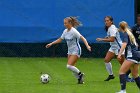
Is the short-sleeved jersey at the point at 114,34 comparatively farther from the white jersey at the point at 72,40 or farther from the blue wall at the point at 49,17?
the blue wall at the point at 49,17

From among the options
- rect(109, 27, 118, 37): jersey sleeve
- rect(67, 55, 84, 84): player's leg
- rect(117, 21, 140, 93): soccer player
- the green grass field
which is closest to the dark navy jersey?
rect(117, 21, 140, 93): soccer player

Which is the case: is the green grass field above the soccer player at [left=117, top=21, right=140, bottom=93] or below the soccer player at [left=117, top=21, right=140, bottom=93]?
below

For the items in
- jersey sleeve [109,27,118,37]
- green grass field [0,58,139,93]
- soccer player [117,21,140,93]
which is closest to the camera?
soccer player [117,21,140,93]

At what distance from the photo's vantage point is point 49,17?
25.6 metres

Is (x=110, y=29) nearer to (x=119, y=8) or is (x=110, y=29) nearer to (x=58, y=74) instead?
(x=58, y=74)

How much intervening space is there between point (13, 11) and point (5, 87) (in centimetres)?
1250

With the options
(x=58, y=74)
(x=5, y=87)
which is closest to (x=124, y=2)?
(x=58, y=74)

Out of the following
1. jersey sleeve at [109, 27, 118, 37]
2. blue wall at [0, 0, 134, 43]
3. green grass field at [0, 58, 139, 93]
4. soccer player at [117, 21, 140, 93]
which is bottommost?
green grass field at [0, 58, 139, 93]

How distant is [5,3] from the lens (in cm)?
2559

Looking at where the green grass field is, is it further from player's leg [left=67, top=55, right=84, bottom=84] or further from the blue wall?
the blue wall

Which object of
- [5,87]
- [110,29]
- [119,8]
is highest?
[119,8]

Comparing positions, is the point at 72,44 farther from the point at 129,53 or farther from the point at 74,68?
the point at 129,53

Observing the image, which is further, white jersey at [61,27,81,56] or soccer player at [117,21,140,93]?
white jersey at [61,27,81,56]

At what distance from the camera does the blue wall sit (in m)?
25.3
